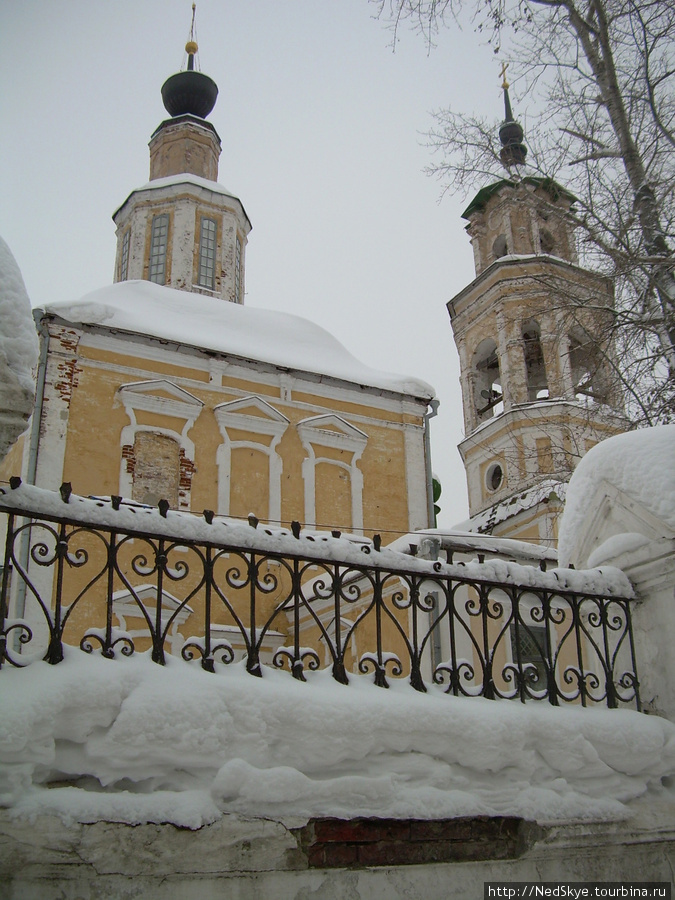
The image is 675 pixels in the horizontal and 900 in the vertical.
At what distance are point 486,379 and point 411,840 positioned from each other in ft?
69.3

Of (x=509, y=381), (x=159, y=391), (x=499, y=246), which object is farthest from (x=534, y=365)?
(x=159, y=391)

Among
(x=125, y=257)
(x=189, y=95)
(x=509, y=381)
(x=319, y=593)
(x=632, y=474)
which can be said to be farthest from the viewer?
(x=189, y=95)

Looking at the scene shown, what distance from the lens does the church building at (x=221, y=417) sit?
47.9 ft

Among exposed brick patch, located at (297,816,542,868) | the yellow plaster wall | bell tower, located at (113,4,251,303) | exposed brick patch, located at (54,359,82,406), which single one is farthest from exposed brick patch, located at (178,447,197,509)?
exposed brick patch, located at (297,816,542,868)

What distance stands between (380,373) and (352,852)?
1596 centimetres

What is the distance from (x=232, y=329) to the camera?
18203 mm

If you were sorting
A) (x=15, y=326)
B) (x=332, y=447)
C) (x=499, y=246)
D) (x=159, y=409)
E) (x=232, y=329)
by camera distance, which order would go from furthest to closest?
1. (x=499, y=246)
2. (x=232, y=329)
3. (x=332, y=447)
4. (x=159, y=409)
5. (x=15, y=326)

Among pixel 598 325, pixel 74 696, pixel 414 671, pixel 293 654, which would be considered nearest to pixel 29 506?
pixel 74 696

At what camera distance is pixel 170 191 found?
2206 centimetres

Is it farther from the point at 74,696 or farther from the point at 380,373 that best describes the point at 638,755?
the point at 380,373

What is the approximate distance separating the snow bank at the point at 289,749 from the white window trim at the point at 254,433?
12.0 metres

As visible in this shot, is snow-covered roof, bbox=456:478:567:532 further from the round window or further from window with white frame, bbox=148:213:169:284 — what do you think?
window with white frame, bbox=148:213:169:284

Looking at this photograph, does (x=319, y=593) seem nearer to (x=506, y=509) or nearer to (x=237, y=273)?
(x=506, y=509)

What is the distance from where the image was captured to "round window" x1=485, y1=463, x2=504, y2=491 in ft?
72.1
